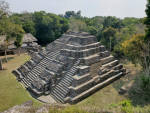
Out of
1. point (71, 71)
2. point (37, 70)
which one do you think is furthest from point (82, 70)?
point (37, 70)

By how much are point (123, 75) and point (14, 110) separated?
12.4 m

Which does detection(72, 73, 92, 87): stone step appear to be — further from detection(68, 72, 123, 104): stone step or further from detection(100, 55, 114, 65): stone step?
detection(100, 55, 114, 65): stone step

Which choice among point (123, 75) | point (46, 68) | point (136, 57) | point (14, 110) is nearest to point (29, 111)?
point (14, 110)

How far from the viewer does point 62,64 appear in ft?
40.4

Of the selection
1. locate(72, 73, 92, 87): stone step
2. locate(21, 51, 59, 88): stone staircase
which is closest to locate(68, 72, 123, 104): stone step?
locate(72, 73, 92, 87): stone step

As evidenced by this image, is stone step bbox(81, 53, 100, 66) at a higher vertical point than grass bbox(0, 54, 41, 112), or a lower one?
higher

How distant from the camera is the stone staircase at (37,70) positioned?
12906mm

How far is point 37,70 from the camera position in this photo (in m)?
13.7

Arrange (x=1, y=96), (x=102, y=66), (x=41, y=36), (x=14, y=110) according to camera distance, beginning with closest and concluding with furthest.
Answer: (x=14, y=110) → (x=1, y=96) → (x=102, y=66) → (x=41, y=36)

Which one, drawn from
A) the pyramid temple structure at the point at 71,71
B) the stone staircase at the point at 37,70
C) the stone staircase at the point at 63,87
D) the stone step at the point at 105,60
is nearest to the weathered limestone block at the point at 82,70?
the pyramid temple structure at the point at 71,71

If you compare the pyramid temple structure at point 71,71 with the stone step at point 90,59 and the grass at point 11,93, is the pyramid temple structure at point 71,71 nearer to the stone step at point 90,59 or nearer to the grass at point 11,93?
the stone step at point 90,59

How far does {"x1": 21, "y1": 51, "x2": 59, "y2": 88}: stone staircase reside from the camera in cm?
1291

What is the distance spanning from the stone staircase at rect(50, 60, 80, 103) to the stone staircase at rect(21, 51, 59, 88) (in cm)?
319

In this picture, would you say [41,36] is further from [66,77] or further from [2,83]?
[66,77]
